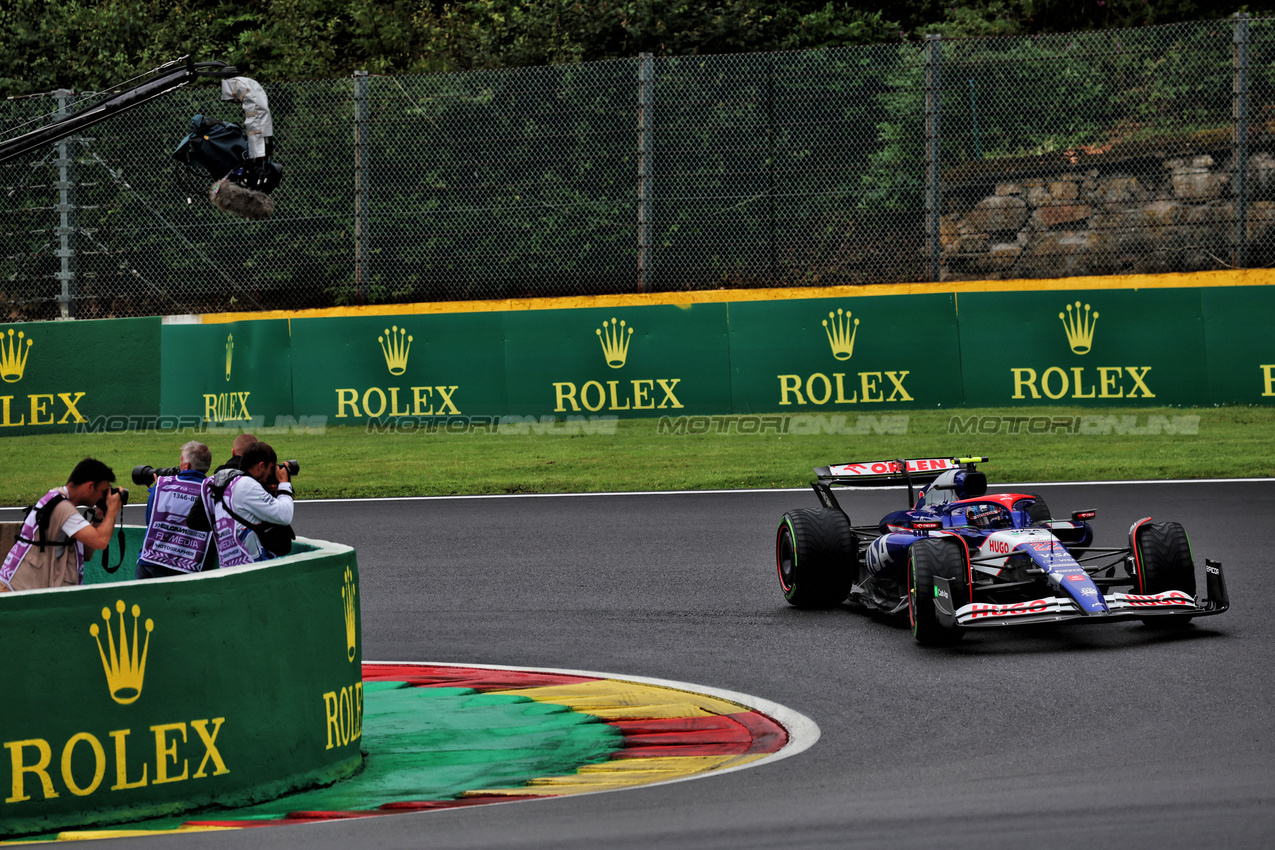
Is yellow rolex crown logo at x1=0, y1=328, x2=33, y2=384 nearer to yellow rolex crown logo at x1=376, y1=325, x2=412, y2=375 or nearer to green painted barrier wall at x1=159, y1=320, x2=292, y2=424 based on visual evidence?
green painted barrier wall at x1=159, y1=320, x2=292, y2=424

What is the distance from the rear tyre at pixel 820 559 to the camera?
35.1ft

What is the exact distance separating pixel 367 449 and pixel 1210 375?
404 inches

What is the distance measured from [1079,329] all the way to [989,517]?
940 cm

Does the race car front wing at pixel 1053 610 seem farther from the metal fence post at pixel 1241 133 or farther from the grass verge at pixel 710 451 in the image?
the metal fence post at pixel 1241 133

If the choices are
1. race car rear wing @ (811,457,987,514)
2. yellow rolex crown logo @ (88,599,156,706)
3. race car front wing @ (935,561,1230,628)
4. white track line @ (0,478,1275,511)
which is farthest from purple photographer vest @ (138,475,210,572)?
white track line @ (0,478,1275,511)

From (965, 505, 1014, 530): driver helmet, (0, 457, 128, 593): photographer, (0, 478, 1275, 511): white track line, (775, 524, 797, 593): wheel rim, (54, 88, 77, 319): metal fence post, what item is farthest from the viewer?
(54, 88, 77, 319): metal fence post

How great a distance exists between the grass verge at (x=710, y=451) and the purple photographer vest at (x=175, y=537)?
887 cm

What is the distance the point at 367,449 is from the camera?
19.8 m

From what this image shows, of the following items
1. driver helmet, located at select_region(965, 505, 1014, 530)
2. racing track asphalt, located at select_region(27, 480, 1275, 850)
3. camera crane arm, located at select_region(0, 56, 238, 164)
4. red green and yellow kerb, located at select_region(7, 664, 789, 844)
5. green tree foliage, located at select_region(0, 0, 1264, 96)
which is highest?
green tree foliage, located at select_region(0, 0, 1264, 96)

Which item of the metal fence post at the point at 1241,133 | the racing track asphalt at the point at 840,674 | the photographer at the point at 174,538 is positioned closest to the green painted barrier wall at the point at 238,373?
the racing track asphalt at the point at 840,674

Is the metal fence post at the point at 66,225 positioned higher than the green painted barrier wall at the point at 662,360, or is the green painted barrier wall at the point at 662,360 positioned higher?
the metal fence post at the point at 66,225

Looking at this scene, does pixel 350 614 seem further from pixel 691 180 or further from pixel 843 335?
pixel 691 180

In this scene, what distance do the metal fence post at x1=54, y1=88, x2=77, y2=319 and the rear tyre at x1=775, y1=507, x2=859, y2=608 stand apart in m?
14.8

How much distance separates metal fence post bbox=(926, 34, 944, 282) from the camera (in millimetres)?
A: 20734
